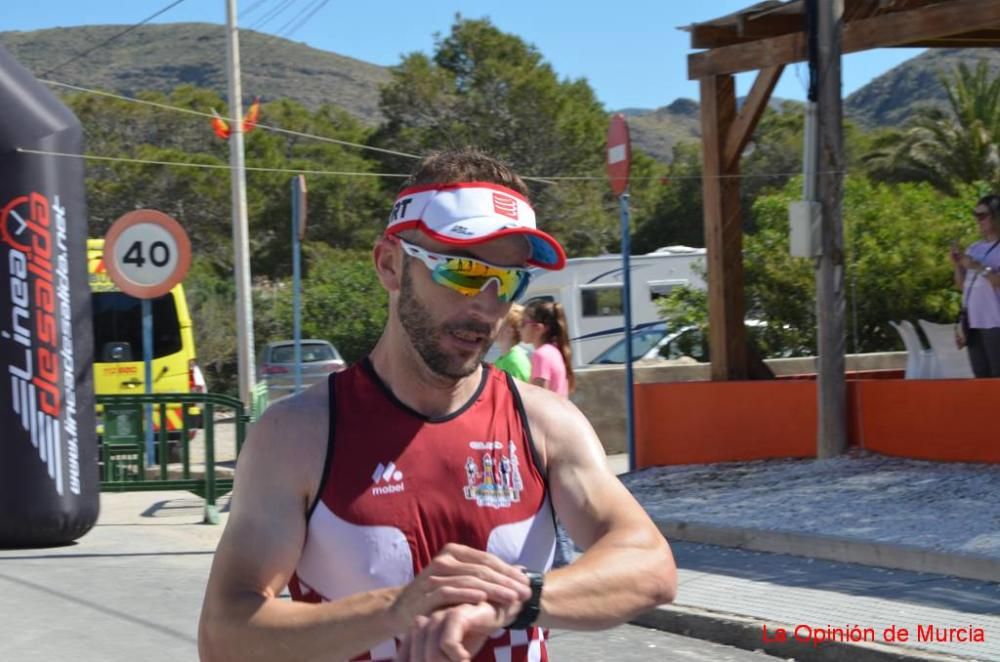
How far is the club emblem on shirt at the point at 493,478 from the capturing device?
7.89ft

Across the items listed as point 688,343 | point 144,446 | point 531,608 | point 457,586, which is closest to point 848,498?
point 144,446

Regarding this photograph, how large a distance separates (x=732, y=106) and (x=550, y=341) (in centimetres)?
484

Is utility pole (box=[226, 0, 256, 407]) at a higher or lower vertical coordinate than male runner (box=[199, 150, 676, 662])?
higher

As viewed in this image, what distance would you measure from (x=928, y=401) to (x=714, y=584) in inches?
157

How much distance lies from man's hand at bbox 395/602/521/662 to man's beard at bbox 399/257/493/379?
45 centimetres

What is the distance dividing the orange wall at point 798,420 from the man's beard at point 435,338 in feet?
32.2

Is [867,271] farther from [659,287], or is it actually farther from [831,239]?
[831,239]

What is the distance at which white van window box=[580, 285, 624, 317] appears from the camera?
28766 mm

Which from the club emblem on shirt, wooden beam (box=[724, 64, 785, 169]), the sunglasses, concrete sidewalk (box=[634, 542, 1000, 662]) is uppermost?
wooden beam (box=[724, 64, 785, 169])

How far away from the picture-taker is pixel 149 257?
12.5 m

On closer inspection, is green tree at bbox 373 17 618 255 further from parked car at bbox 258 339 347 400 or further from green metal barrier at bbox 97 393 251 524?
green metal barrier at bbox 97 393 251 524

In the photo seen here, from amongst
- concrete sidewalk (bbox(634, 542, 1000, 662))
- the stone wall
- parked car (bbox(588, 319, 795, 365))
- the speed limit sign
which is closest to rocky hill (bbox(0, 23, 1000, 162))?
parked car (bbox(588, 319, 795, 365))

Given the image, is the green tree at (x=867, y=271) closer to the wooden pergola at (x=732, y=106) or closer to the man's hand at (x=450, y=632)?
the wooden pergola at (x=732, y=106)

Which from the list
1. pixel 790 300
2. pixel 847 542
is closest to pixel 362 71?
pixel 790 300
